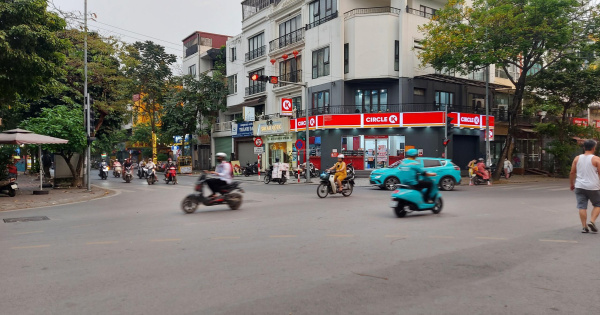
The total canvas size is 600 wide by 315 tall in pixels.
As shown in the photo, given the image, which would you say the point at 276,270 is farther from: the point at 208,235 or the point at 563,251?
the point at 563,251

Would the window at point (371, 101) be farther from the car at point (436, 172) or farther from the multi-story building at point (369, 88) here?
the car at point (436, 172)

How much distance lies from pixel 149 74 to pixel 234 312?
46663 mm

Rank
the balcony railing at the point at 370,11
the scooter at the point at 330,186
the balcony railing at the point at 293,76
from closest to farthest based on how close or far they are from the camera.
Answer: the scooter at the point at 330,186 → the balcony railing at the point at 370,11 → the balcony railing at the point at 293,76

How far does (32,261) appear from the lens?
6312 millimetres

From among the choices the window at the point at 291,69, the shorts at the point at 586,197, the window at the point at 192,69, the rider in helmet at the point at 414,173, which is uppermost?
the window at the point at 192,69

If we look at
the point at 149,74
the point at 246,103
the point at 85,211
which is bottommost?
the point at 85,211

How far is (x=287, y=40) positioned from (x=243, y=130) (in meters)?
10.3

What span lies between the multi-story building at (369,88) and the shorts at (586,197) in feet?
71.7

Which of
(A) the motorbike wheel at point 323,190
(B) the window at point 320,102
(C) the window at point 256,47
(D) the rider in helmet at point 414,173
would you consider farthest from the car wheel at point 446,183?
(C) the window at point 256,47

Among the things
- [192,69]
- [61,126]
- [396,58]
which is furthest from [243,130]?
[61,126]

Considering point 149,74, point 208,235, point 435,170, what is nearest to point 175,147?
point 149,74

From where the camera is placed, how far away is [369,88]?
32875mm

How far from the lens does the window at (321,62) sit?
33.7 meters

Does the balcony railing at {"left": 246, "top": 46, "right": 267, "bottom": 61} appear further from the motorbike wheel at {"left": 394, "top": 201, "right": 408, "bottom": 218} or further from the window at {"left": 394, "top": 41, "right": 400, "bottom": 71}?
the motorbike wheel at {"left": 394, "top": 201, "right": 408, "bottom": 218}
